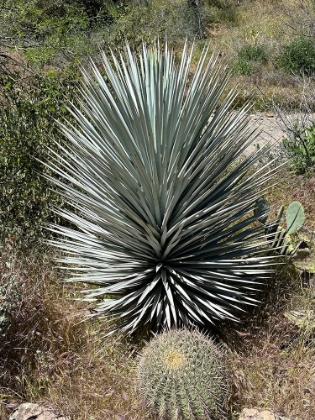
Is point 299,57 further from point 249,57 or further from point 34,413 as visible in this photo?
point 34,413

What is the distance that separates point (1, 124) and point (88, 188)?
1.63m

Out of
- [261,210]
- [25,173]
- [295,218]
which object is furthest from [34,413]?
[295,218]

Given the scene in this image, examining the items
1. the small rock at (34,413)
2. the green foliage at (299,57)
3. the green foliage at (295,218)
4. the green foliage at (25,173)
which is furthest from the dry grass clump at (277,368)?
the green foliage at (299,57)

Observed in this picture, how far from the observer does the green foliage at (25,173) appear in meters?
4.16

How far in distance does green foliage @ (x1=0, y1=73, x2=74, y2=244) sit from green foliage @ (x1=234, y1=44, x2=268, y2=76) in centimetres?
922

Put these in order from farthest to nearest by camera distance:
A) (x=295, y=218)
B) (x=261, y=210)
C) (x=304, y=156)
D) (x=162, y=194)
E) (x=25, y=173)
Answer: (x=304, y=156), (x=25, y=173), (x=295, y=218), (x=261, y=210), (x=162, y=194)

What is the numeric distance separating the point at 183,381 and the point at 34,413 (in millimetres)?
960

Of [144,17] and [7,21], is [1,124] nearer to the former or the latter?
[7,21]

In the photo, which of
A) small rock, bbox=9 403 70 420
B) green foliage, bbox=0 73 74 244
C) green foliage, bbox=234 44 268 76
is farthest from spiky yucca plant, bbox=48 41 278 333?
green foliage, bbox=234 44 268 76

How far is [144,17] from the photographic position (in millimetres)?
14734

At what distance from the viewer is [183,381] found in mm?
2512

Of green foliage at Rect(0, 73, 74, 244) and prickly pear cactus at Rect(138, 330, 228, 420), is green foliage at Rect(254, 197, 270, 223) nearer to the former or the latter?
prickly pear cactus at Rect(138, 330, 228, 420)

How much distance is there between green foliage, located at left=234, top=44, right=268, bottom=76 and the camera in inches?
500

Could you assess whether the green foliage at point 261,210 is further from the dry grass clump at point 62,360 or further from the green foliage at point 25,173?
the green foliage at point 25,173
